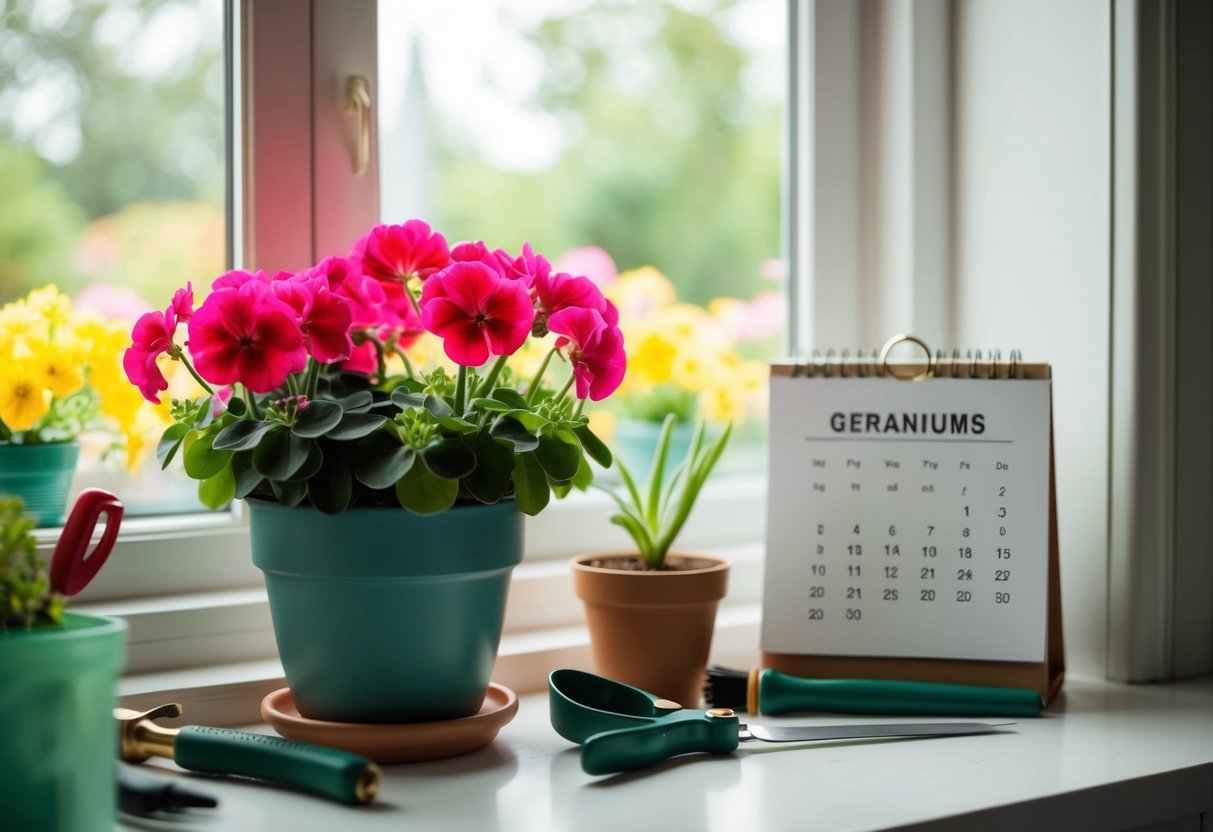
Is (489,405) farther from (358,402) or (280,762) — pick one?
(280,762)

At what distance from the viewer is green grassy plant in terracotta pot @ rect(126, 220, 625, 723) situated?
804mm

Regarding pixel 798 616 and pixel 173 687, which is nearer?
pixel 173 687

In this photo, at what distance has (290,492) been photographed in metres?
0.81

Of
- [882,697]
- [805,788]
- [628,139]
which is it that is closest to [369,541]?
[805,788]

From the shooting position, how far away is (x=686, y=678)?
3.42 ft

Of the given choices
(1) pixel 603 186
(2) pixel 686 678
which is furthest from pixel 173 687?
(1) pixel 603 186

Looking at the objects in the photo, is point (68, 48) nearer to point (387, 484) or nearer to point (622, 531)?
point (387, 484)

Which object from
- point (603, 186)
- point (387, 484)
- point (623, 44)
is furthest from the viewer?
point (603, 186)

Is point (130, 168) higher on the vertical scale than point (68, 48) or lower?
lower

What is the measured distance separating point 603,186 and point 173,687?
1.42 metres

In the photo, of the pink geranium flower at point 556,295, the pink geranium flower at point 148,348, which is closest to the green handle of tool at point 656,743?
the pink geranium flower at point 556,295

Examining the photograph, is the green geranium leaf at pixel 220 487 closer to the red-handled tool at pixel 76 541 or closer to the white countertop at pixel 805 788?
the red-handled tool at pixel 76 541

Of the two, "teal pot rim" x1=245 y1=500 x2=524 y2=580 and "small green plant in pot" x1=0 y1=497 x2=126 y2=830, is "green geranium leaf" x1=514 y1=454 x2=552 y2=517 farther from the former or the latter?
"small green plant in pot" x1=0 y1=497 x2=126 y2=830

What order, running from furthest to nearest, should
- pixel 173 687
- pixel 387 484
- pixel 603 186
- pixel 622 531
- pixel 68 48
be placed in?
pixel 603 186 < pixel 622 531 < pixel 68 48 < pixel 173 687 < pixel 387 484
